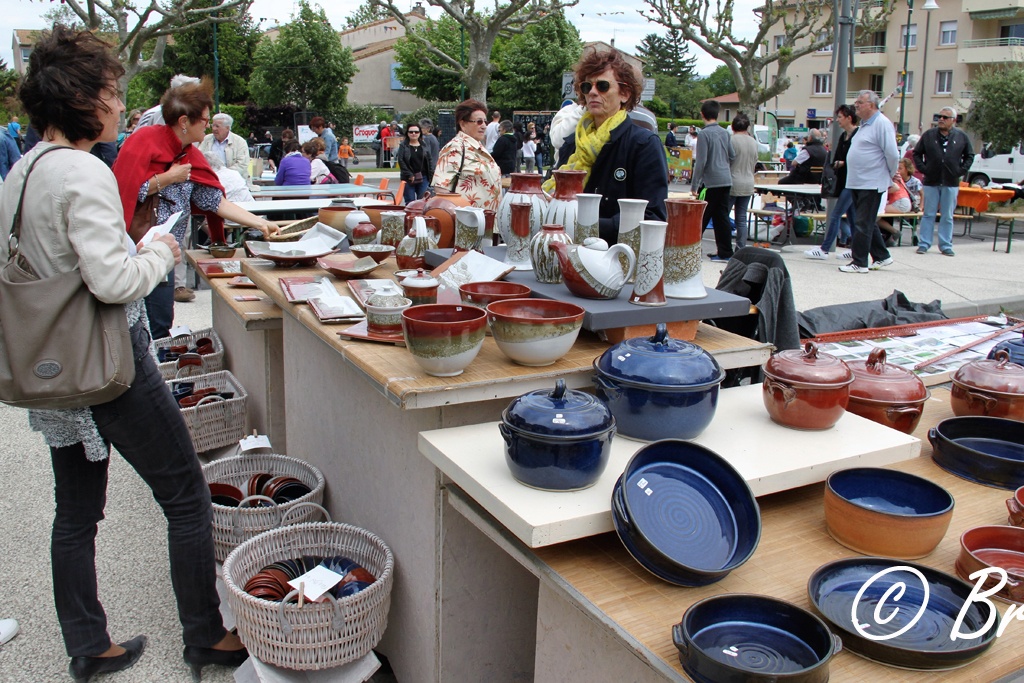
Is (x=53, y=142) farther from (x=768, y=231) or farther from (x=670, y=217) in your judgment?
(x=768, y=231)

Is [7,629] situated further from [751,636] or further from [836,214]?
[836,214]

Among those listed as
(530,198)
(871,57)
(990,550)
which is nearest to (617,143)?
(530,198)

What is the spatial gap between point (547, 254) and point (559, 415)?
94 centimetres

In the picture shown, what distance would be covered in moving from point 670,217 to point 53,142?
168 cm

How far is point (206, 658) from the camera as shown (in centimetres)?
246

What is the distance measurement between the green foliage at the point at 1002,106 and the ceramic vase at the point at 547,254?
27977mm

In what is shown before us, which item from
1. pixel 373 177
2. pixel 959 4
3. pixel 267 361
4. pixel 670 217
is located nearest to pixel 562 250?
pixel 670 217

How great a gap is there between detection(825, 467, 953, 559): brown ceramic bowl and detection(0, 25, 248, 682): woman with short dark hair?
1713 millimetres

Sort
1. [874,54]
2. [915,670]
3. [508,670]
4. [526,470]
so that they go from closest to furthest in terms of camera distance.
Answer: [915,670] < [526,470] < [508,670] < [874,54]

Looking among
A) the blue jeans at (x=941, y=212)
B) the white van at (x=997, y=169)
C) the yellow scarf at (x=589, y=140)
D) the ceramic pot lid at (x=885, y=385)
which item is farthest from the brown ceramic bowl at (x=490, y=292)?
the white van at (x=997, y=169)

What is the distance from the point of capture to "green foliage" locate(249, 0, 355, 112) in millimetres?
36875

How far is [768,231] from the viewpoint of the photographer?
1105 centimetres

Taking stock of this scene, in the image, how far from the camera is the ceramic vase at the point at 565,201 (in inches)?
107

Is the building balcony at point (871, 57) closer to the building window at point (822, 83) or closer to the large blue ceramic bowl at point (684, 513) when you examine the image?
the building window at point (822, 83)
